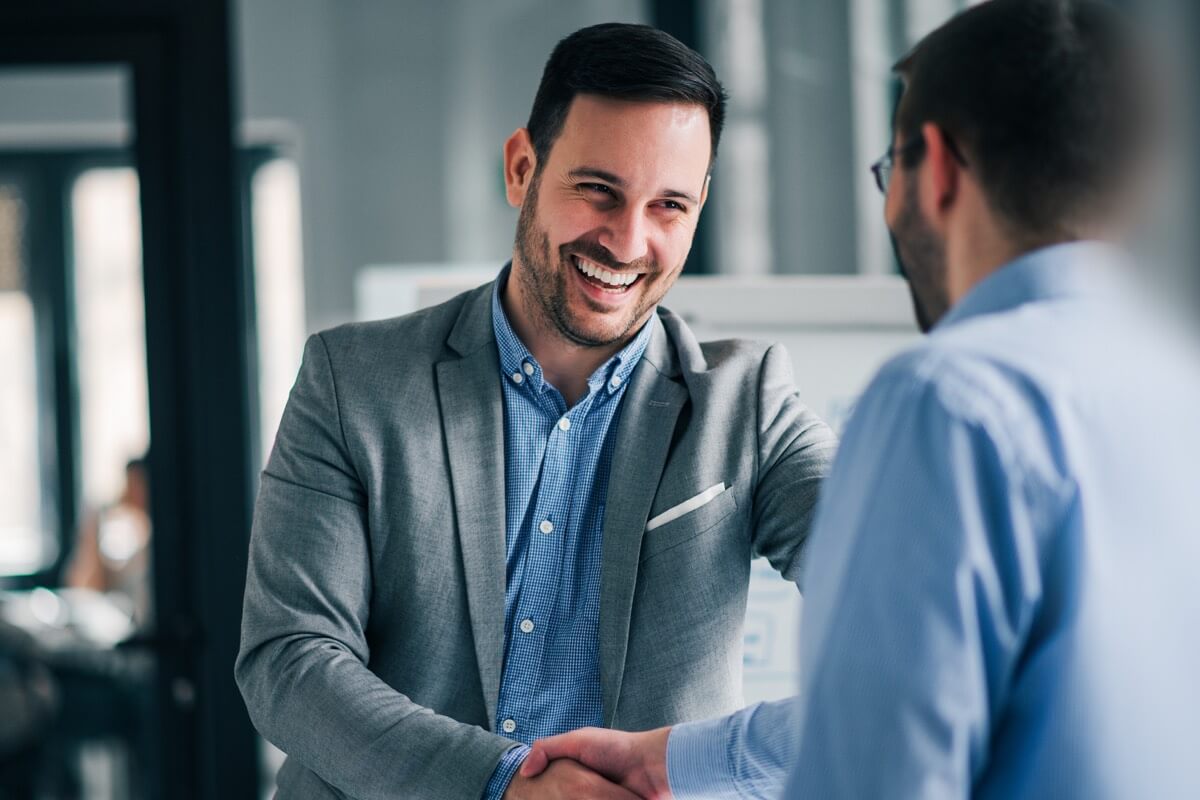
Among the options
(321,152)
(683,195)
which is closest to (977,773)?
(683,195)

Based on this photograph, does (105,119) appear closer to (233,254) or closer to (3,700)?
(233,254)

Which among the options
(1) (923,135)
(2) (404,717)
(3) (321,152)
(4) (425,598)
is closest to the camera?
(1) (923,135)

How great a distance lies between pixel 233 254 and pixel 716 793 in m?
2.17

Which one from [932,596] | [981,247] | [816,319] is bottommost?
→ [932,596]

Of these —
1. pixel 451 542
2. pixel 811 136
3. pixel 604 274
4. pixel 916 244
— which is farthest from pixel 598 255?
pixel 811 136

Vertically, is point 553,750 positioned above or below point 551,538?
below

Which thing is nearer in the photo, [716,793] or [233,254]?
[716,793]

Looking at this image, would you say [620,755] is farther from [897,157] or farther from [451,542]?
[897,157]

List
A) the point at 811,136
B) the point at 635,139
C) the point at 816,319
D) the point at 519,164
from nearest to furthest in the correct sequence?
the point at 635,139 < the point at 519,164 < the point at 816,319 < the point at 811,136

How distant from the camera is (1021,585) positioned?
760mm

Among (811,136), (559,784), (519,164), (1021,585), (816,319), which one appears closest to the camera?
(1021,585)

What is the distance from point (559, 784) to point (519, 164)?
31.2 inches

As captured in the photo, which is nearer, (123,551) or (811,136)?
(123,551)

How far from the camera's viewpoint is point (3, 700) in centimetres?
338
